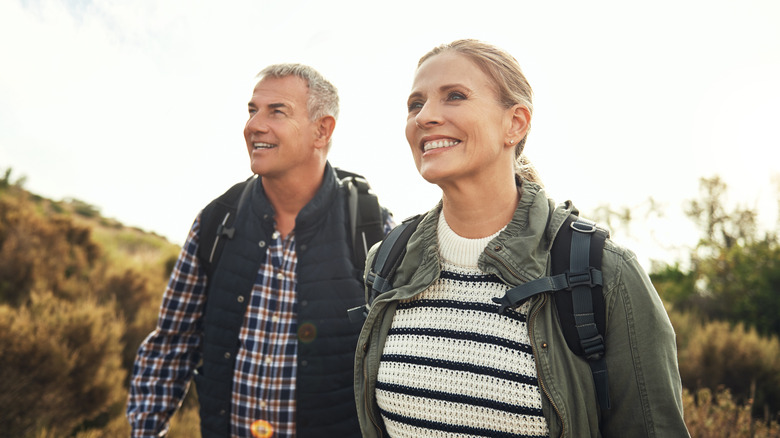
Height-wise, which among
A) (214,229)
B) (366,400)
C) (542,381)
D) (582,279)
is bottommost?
(366,400)

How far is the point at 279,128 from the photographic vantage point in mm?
2900

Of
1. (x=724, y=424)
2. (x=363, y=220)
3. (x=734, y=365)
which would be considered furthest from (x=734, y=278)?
(x=363, y=220)

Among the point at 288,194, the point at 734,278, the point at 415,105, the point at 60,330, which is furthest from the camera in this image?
the point at 734,278

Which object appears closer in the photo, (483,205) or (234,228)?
(483,205)

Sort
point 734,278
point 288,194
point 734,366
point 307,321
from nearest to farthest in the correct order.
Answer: point 307,321, point 288,194, point 734,366, point 734,278

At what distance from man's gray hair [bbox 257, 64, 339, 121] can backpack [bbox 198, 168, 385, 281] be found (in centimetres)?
58

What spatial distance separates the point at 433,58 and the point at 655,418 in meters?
1.51

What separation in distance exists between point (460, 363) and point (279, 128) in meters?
1.88

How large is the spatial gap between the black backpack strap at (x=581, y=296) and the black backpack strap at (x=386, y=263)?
50 centimetres

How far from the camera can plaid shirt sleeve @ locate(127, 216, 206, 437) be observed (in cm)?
271

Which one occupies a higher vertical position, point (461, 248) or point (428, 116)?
point (428, 116)

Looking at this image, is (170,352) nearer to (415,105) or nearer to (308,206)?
(308,206)

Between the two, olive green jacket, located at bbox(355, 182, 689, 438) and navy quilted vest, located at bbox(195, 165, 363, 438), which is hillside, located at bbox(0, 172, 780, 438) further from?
olive green jacket, located at bbox(355, 182, 689, 438)

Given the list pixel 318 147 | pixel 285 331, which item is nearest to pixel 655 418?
pixel 285 331
